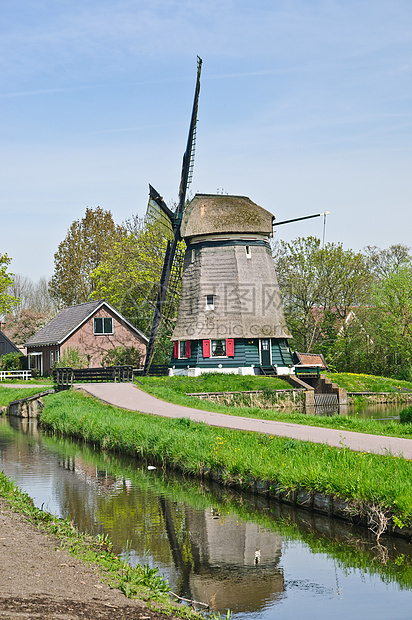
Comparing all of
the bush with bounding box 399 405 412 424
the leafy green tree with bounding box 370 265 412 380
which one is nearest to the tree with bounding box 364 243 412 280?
the leafy green tree with bounding box 370 265 412 380

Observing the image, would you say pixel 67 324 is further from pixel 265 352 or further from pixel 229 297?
pixel 265 352

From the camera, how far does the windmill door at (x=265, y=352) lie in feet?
124

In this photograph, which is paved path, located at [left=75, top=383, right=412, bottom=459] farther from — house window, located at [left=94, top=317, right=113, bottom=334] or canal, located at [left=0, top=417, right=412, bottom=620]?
house window, located at [left=94, top=317, right=113, bottom=334]

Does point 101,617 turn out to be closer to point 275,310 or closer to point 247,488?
point 247,488

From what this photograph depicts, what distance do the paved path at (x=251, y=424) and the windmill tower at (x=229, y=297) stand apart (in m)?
7.45

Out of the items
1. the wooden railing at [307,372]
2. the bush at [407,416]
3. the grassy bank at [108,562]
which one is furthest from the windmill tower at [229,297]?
the grassy bank at [108,562]

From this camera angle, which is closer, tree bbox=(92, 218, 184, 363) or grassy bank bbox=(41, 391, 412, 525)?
grassy bank bbox=(41, 391, 412, 525)

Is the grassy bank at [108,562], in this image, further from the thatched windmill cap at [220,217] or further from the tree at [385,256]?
the tree at [385,256]

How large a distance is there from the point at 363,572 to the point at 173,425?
391 inches

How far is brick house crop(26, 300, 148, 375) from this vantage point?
A: 4716cm

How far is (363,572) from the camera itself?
27.8ft

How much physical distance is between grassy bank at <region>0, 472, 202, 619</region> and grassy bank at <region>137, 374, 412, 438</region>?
9253 millimetres

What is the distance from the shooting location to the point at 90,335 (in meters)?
Answer: 47.6

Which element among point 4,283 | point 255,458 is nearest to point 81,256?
point 4,283
